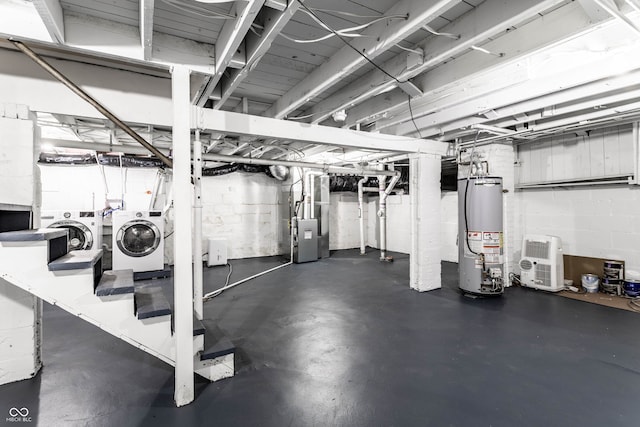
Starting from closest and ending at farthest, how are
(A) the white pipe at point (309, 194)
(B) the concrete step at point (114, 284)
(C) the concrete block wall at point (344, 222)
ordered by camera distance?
(B) the concrete step at point (114, 284)
(A) the white pipe at point (309, 194)
(C) the concrete block wall at point (344, 222)

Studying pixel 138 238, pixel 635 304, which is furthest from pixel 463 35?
pixel 138 238

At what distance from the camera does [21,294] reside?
2.03 meters

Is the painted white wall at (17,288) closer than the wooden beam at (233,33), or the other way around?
the wooden beam at (233,33)

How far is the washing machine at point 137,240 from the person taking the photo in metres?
4.50

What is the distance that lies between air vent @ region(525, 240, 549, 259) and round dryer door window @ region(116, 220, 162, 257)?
5680 mm

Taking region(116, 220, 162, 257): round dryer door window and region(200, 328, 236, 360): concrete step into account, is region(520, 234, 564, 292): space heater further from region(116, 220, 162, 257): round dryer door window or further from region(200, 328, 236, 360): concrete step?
region(116, 220, 162, 257): round dryer door window

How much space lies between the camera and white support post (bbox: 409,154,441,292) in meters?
4.10

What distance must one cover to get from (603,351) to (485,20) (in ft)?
9.04

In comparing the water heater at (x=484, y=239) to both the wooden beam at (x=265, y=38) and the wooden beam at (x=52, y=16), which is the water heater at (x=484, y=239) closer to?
the wooden beam at (x=265, y=38)

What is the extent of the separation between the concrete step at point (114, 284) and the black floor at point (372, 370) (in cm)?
69

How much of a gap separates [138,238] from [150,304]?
3192mm

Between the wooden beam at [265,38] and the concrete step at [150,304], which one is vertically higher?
the wooden beam at [265,38]

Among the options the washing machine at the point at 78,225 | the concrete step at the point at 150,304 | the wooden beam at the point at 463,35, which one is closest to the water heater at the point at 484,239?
the wooden beam at the point at 463,35

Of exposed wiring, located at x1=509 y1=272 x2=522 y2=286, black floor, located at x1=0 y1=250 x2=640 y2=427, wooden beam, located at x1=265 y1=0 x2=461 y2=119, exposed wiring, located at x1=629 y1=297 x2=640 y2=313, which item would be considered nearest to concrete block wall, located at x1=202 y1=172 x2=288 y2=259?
black floor, located at x1=0 y1=250 x2=640 y2=427
